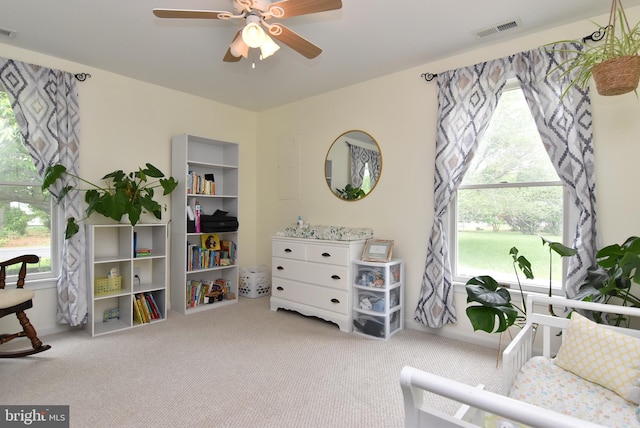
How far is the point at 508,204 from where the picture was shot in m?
2.87

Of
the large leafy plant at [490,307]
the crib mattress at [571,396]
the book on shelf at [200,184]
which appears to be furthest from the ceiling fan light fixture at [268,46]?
the crib mattress at [571,396]

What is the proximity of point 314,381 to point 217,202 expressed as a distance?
285 centimetres

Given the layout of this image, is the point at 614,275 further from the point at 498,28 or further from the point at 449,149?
the point at 498,28

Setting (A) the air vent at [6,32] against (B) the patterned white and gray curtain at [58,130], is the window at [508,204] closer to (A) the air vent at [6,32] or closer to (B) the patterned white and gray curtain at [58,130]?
(B) the patterned white and gray curtain at [58,130]

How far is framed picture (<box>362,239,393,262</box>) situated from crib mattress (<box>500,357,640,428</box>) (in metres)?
1.60

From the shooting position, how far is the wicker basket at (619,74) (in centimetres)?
179

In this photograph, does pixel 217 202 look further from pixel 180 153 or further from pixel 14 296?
pixel 14 296

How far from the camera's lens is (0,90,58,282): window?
2.97 metres

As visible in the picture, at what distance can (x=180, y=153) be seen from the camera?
12.5 ft

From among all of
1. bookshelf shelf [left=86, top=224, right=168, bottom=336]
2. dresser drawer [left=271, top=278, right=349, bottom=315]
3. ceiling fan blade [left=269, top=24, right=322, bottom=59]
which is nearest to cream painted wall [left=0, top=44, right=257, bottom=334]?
bookshelf shelf [left=86, top=224, right=168, bottom=336]

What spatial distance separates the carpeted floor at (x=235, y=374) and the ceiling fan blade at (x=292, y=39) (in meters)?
2.24

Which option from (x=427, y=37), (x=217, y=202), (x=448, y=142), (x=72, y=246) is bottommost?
(x=72, y=246)

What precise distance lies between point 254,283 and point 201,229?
1.00 m

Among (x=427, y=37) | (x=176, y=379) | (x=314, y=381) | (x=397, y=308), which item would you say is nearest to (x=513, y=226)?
(x=397, y=308)
